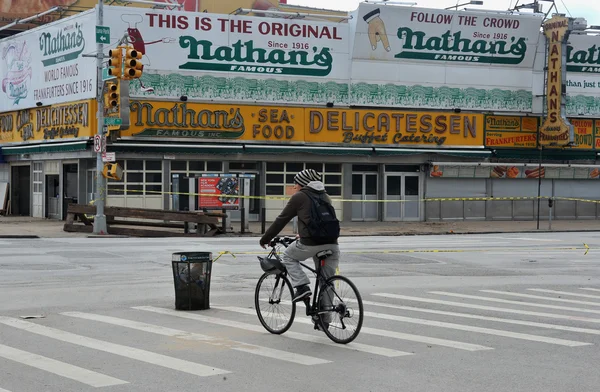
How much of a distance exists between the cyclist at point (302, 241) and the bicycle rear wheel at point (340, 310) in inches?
9.6

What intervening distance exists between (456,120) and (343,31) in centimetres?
659

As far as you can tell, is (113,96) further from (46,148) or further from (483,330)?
(483,330)

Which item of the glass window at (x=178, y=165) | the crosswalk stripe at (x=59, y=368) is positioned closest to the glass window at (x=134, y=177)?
the glass window at (x=178, y=165)

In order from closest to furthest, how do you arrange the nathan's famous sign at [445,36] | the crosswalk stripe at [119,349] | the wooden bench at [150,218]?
the crosswalk stripe at [119,349] < the wooden bench at [150,218] < the nathan's famous sign at [445,36]

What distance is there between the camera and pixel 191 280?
13.2 metres

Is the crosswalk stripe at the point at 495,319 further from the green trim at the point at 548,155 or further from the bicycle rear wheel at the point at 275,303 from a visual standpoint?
the green trim at the point at 548,155

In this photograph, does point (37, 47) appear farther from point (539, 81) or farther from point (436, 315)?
point (436, 315)

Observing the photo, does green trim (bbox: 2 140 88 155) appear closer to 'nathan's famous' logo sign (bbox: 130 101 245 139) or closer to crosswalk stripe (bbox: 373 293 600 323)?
'nathan's famous' logo sign (bbox: 130 101 245 139)

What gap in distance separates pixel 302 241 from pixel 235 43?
29.7 metres

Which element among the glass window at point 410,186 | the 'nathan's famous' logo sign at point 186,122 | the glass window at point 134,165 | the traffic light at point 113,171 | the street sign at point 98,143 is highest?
the 'nathan's famous' logo sign at point 186,122

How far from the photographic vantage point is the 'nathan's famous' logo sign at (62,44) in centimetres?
3934

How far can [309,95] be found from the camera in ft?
134

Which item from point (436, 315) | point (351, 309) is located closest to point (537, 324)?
point (436, 315)

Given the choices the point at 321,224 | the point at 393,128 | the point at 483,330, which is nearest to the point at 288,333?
the point at 321,224
